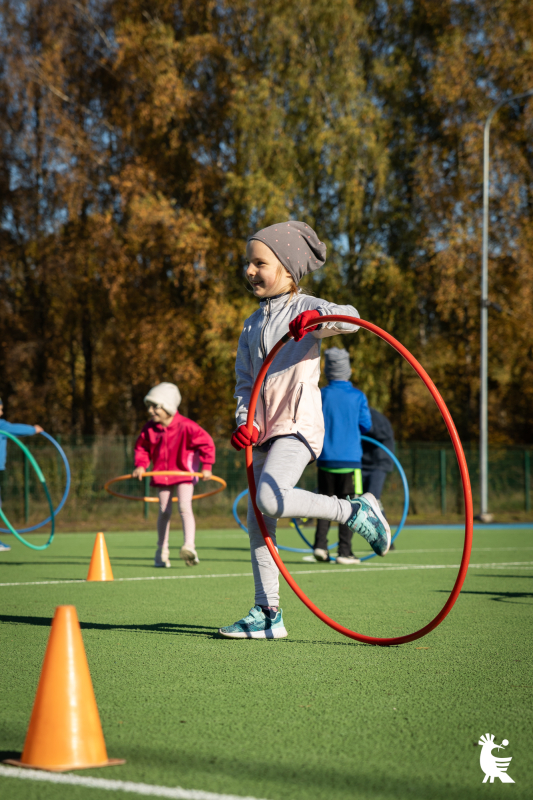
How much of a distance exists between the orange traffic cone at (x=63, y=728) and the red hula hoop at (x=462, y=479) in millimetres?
1587

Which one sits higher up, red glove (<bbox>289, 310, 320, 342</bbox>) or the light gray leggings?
red glove (<bbox>289, 310, 320, 342</bbox>)

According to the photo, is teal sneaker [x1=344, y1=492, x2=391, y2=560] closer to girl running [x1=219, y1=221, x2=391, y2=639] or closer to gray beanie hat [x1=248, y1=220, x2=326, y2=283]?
girl running [x1=219, y1=221, x2=391, y2=639]

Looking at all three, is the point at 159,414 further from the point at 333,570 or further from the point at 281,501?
the point at 281,501

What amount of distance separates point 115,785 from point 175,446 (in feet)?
22.8

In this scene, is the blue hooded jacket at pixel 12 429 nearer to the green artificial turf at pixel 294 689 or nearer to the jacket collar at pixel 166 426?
the jacket collar at pixel 166 426

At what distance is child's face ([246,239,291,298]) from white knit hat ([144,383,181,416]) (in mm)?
4456

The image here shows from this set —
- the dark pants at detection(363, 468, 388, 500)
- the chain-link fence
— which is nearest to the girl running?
the dark pants at detection(363, 468, 388, 500)

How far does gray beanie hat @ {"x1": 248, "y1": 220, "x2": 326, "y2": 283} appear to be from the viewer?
458 centimetres

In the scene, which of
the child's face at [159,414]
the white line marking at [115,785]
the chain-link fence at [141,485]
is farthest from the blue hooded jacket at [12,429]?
the white line marking at [115,785]

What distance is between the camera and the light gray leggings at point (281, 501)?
4137 millimetres

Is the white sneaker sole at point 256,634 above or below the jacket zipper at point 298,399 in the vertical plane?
below

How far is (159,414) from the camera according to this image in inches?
359

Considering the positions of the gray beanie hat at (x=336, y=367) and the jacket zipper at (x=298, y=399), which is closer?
the jacket zipper at (x=298, y=399)

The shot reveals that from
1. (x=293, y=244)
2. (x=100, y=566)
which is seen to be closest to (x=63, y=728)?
(x=293, y=244)
